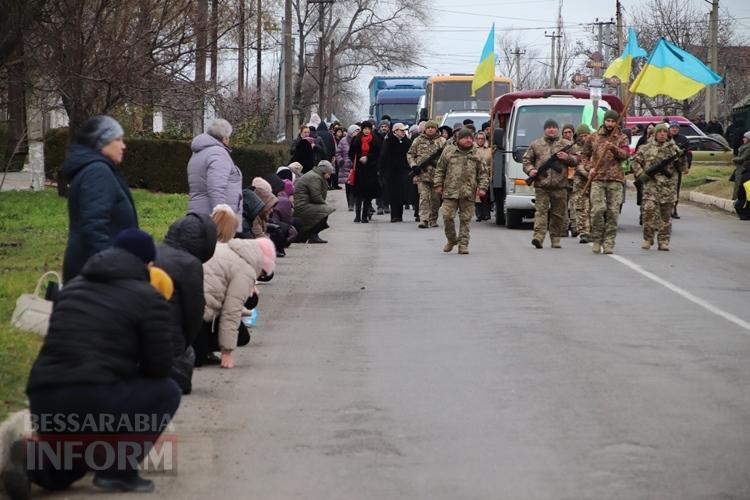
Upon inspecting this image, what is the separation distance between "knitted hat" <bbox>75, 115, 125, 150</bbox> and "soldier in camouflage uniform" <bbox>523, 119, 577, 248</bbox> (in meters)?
12.5

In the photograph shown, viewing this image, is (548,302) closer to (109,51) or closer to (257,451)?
(257,451)

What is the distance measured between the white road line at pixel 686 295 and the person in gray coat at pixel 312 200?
438 cm

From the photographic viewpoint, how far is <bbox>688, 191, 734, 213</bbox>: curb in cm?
3206

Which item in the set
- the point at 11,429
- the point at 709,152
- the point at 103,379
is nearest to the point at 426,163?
the point at 11,429

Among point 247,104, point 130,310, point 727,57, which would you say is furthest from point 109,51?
point 727,57

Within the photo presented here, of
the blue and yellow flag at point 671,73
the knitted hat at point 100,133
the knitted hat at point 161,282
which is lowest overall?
the knitted hat at point 161,282

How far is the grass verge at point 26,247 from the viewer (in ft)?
30.2

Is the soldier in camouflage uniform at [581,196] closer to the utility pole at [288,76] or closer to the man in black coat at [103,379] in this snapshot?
the man in black coat at [103,379]

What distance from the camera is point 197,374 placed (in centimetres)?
1022

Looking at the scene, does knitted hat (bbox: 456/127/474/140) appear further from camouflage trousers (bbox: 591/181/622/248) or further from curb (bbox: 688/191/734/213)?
curb (bbox: 688/191/734/213)

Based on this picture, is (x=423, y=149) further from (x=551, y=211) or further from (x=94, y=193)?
(x=94, y=193)

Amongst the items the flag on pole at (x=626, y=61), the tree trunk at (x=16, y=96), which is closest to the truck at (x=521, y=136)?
the flag on pole at (x=626, y=61)

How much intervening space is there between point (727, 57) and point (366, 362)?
81.4 metres

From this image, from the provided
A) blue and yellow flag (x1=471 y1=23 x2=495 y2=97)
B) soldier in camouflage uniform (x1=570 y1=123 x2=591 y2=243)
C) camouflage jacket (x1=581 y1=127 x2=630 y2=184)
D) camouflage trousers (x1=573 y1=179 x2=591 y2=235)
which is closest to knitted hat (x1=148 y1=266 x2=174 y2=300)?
camouflage jacket (x1=581 y1=127 x2=630 y2=184)
